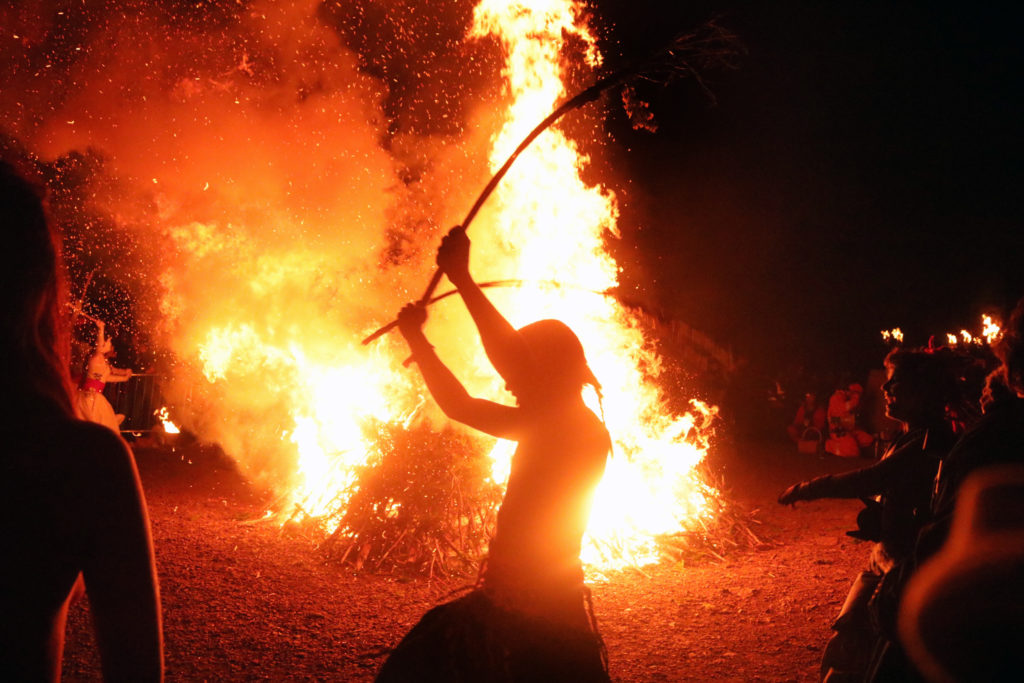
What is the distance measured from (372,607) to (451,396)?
318 cm

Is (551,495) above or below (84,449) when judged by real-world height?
above

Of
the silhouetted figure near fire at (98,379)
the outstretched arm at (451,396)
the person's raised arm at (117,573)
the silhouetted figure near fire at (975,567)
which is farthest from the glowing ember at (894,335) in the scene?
the person's raised arm at (117,573)

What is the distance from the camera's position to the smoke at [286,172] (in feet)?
22.1

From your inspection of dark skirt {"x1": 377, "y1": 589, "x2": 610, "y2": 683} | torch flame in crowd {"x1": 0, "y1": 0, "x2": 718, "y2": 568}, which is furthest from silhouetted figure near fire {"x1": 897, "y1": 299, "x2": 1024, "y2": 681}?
torch flame in crowd {"x1": 0, "y1": 0, "x2": 718, "y2": 568}

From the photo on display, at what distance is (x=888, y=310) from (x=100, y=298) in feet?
92.2

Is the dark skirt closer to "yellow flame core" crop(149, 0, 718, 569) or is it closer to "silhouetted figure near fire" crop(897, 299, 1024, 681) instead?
"silhouetted figure near fire" crop(897, 299, 1024, 681)

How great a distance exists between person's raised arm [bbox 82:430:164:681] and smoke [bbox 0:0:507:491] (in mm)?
5904

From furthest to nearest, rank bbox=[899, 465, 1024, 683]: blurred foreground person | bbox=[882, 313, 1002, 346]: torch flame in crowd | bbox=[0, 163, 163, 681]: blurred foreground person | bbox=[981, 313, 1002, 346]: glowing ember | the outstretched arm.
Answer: bbox=[882, 313, 1002, 346]: torch flame in crowd → bbox=[981, 313, 1002, 346]: glowing ember → the outstretched arm → bbox=[899, 465, 1024, 683]: blurred foreground person → bbox=[0, 163, 163, 681]: blurred foreground person

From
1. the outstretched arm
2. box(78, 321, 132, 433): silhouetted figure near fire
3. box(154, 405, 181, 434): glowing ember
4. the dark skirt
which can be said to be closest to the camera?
the dark skirt

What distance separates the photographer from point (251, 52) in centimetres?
693

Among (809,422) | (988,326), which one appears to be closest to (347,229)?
(809,422)

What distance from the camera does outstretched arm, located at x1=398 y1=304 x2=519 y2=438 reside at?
2541 millimetres

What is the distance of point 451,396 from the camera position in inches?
105

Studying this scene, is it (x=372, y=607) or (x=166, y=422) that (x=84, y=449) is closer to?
(x=372, y=607)
